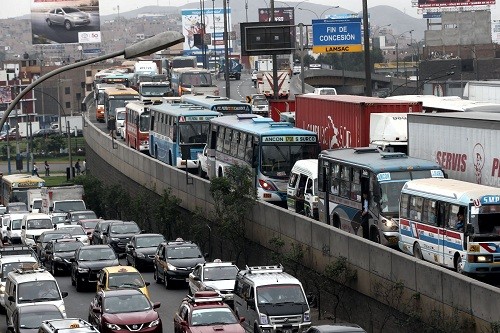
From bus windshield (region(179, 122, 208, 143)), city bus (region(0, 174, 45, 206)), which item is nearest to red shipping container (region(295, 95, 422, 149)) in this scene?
bus windshield (region(179, 122, 208, 143))

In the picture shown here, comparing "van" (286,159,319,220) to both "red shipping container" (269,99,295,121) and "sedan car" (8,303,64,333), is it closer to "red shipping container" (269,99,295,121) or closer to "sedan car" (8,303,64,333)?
"sedan car" (8,303,64,333)

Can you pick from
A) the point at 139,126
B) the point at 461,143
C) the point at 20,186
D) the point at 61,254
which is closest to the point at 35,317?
the point at 461,143

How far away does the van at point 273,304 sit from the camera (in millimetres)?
26812

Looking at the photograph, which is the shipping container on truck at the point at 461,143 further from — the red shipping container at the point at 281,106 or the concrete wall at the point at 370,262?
the red shipping container at the point at 281,106

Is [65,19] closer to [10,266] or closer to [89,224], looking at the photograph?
[89,224]

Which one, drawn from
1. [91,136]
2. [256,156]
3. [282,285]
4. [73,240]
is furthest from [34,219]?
[91,136]

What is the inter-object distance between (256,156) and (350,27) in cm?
2957

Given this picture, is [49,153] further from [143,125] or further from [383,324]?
[383,324]

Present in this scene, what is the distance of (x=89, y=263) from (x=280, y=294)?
1173 cm

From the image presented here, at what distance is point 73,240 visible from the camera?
42719mm

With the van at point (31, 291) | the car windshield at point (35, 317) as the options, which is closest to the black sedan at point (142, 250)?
the van at point (31, 291)

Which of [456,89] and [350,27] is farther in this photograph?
[456,89]

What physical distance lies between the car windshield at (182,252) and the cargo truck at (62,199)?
73.8 ft

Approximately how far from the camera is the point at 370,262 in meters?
28.7
